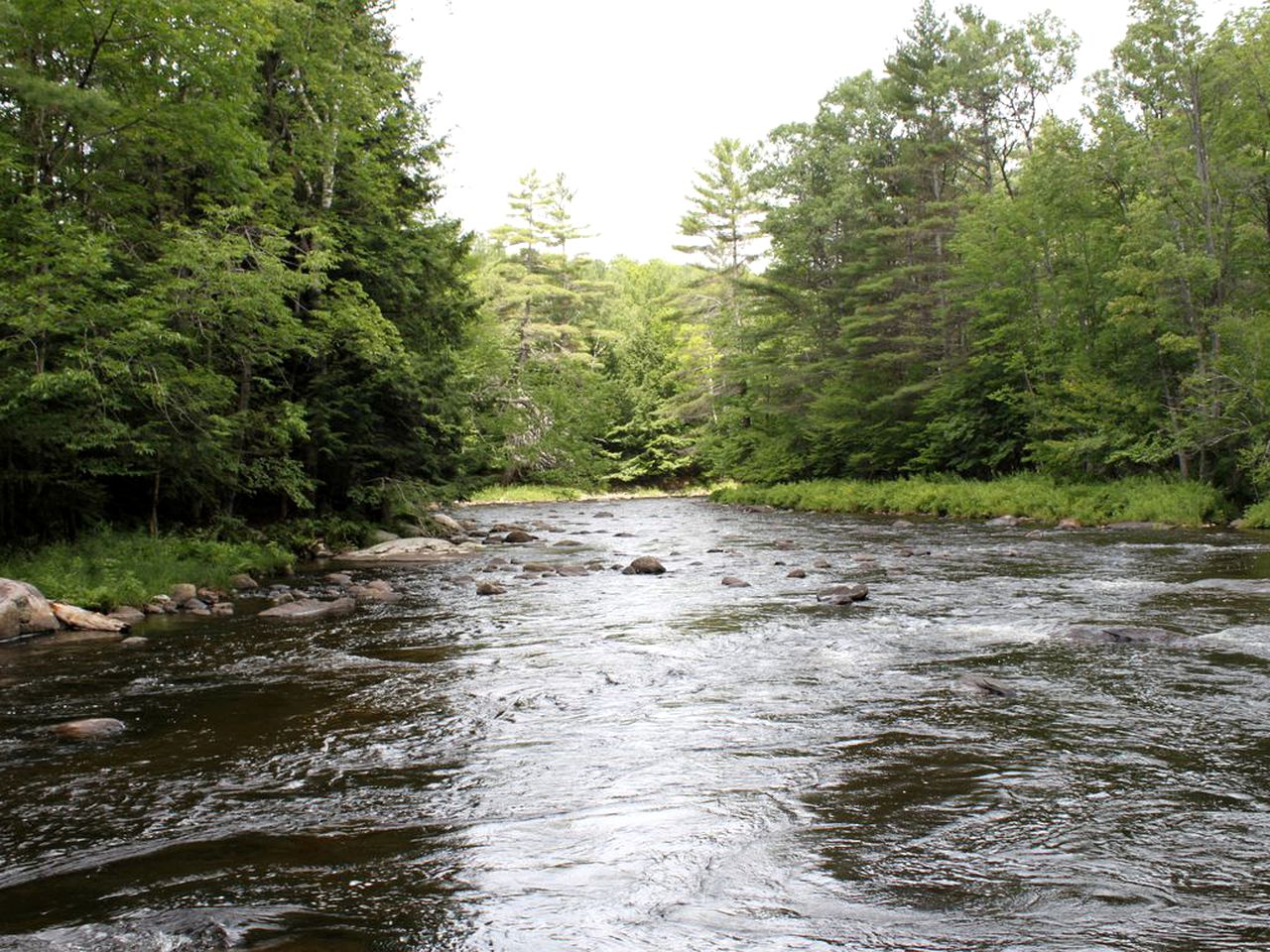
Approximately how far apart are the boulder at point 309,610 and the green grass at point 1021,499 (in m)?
18.8

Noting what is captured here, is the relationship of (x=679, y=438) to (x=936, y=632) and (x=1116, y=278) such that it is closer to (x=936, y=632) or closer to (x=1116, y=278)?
(x=1116, y=278)

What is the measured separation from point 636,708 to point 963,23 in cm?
3762

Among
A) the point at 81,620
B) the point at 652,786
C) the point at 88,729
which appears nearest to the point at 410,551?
the point at 81,620

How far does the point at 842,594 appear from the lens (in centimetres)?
1255

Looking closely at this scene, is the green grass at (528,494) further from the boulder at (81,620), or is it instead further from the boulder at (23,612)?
the boulder at (23,612)

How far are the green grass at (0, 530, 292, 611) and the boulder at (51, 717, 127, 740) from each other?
5.83 metres

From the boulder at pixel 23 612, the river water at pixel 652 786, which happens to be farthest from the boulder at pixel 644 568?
the boulder at pixel 23 612

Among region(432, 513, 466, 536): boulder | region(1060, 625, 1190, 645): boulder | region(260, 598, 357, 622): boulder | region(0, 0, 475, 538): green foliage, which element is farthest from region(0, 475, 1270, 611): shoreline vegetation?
region(1060, 625, 1190, 645): boulder

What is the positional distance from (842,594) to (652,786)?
301 inches

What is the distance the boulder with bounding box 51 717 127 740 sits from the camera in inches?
256

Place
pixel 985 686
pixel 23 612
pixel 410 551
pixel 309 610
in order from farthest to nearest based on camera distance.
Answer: pixel 410 551, pixel 309 610, pixel 23 612, pixel 985 686

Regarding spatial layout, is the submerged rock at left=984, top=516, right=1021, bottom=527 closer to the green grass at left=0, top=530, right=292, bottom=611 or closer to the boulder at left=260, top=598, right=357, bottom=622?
the boulder at left=260, top=598, right=357, bottom=622

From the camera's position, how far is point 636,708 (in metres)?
7.29

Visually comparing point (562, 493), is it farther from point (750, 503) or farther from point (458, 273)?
point (458, 273)
